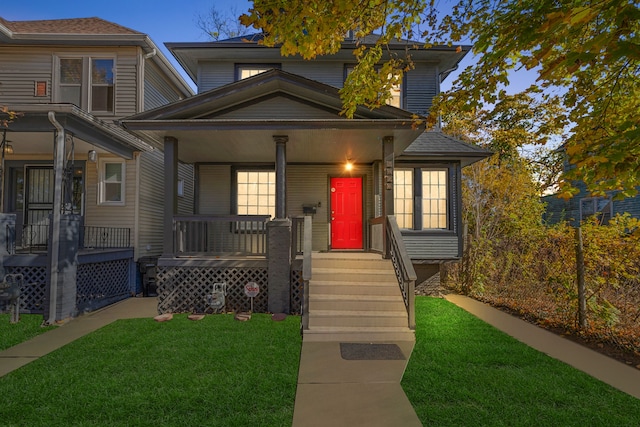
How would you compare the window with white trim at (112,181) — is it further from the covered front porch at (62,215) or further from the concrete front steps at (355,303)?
the concrete front steps at (355,303)

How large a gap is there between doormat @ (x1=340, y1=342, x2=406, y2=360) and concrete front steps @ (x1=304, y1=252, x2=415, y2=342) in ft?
0.85

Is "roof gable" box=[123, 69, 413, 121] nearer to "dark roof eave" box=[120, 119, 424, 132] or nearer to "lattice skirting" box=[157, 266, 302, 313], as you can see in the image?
"dark roof eave" box=[120, 119, 424, 132]

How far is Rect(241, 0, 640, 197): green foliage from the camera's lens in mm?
2895

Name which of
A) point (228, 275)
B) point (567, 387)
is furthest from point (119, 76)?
point (567, 387)

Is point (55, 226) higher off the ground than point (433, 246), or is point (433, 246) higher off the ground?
point (55, 226)

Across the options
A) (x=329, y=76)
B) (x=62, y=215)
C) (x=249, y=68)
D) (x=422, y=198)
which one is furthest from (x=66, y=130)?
(x=422, y=198)

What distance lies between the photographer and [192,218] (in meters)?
7.78

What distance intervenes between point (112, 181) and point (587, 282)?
39.7 feet

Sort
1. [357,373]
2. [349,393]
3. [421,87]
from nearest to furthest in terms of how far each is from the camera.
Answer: [349,393] < [357,373] < [421,87]

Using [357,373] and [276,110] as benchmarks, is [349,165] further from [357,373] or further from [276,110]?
[357,373]

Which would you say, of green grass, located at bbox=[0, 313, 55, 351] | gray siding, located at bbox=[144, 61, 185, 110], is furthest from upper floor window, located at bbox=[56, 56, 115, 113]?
green grass, located at bbox=[0, 313, 55, 351]

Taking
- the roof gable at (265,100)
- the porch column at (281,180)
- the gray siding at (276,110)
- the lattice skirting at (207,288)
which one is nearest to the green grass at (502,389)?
the lattice skirting at (207,288)

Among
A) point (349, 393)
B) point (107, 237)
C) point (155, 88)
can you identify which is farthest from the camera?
point (155, 88)

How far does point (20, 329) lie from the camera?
21.1 ft
